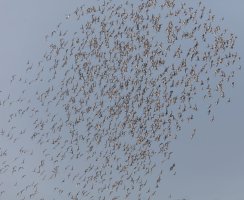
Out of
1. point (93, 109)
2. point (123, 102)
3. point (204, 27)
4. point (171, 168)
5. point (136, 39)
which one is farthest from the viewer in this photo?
point (123, 102)

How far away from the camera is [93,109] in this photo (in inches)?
2640

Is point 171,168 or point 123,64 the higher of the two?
point 123,64

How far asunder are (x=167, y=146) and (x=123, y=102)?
8.63 metres

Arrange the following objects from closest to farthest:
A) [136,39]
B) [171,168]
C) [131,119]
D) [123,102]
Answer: [171,168] → [136,39] → [123,102] → [131,119]

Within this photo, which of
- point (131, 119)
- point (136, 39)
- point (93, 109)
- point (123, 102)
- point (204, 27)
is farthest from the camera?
point (131, 119)

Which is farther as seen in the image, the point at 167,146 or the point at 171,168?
the point at 167,146

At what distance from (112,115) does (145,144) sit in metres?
6.85

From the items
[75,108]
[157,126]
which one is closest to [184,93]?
[157,126]


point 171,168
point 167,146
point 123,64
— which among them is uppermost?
point 123,64

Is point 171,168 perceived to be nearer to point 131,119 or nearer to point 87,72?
point 87,72

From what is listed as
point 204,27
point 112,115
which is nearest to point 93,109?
point 112,115

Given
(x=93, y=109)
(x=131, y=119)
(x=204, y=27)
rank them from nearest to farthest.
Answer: (x=204, y=27), (x=93, y=109), (x=131, y=119)

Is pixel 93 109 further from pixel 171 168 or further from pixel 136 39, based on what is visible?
pixel 171 168

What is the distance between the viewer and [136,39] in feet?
206
